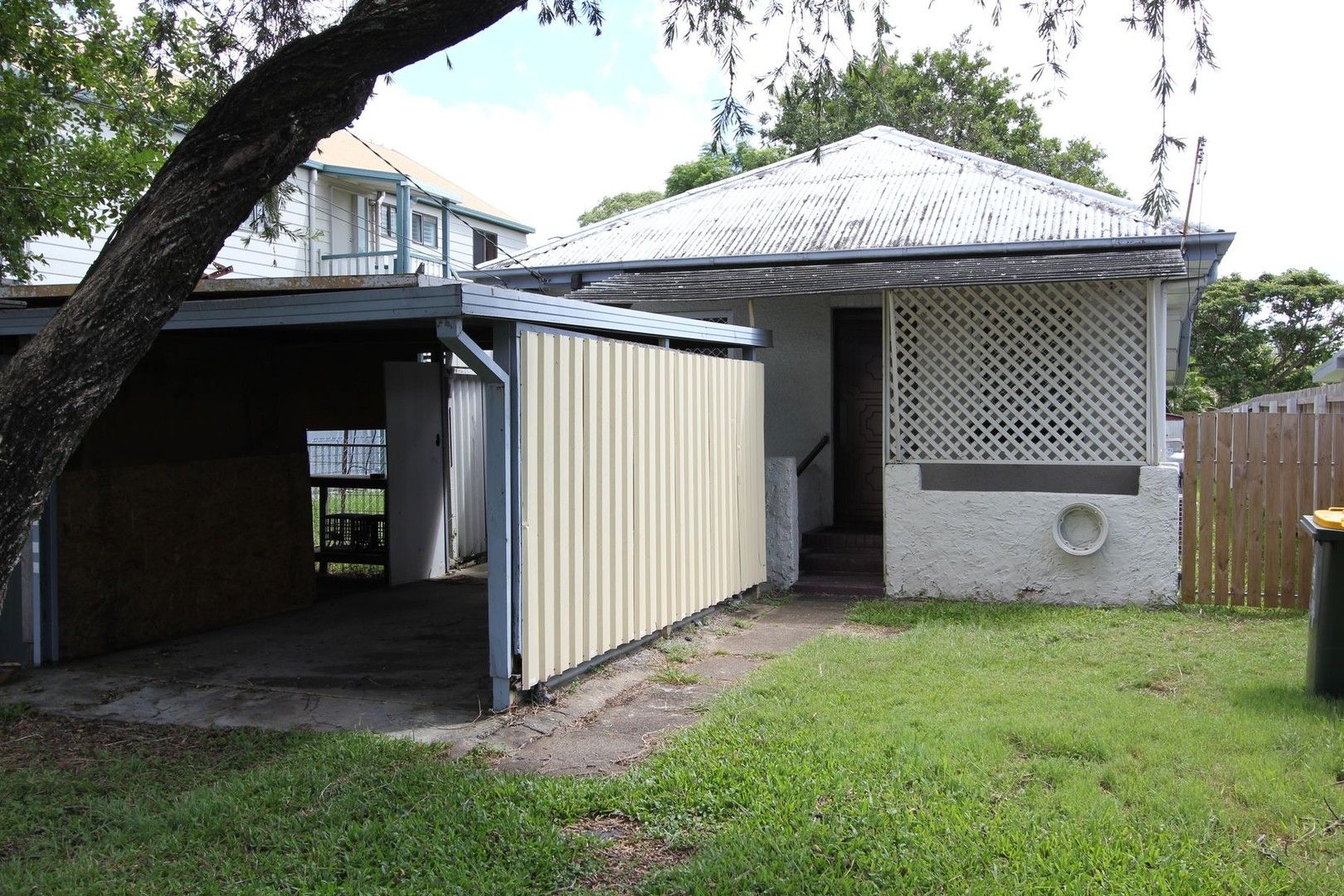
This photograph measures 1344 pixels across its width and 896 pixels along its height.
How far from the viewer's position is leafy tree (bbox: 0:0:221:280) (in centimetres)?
905

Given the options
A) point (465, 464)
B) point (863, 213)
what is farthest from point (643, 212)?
point (465, 464)

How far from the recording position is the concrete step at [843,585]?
1030 cm

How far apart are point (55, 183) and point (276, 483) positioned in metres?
3.17

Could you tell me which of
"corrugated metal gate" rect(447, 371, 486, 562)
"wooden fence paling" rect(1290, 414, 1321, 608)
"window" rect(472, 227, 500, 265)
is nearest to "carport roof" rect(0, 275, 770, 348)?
"corrugated metal gate" rect(447, 371, 486, 562)

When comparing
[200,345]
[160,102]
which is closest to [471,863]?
[200,345]

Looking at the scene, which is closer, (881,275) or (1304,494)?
(1304,494)

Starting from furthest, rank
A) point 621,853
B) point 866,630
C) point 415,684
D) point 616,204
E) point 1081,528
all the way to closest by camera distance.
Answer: point 616,204, point 1081,528, point 866,630, point 415,684, point 621,853

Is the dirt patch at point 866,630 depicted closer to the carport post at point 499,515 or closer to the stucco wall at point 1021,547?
the stucco wall at point 1021,547

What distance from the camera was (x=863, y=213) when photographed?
12.2 meters

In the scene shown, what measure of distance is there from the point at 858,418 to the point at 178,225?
29.6 feet

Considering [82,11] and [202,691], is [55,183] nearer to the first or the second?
[82,11]

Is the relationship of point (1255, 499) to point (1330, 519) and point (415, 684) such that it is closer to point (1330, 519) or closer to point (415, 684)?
point (1330, 519)

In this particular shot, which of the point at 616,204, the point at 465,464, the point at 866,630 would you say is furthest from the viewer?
→ the point at 616,204

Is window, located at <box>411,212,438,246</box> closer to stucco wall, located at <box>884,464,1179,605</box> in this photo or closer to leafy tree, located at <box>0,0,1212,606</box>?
stucco wall, located at <box>884,464,1179,605</box>
